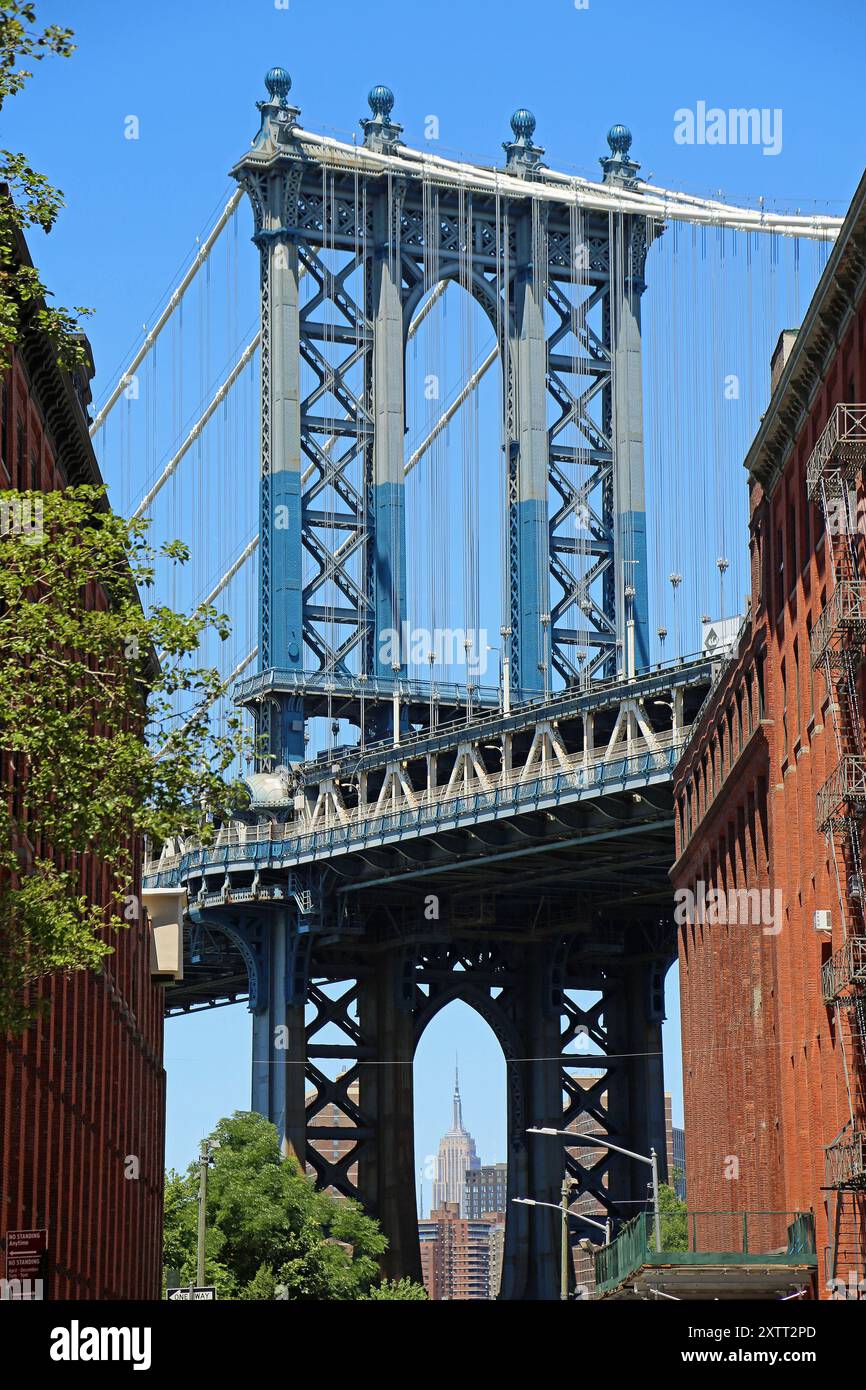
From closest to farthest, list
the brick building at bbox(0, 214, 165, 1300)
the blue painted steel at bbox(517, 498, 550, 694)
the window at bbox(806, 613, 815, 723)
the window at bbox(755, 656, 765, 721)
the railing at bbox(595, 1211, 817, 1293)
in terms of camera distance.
Answer: the brick building at bbox(0, 214, 165, 1300) → the railing at bbox(595, 1211, 817, 1293) → the window at bbox(806, 613, 815, 723) → the window at bbox(755, 656, 765, 721) → the blue painted steel at bbox(517, 498, 550, 694)

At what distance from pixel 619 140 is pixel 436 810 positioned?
1339 inches

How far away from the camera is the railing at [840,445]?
42.8 metres

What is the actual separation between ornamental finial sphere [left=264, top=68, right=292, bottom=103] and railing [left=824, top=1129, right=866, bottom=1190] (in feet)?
219

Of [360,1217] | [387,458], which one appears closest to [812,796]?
[360,1217]

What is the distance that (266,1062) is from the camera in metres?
104

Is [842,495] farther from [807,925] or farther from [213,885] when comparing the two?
[213,885]

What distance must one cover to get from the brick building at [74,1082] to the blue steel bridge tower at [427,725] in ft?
88.9

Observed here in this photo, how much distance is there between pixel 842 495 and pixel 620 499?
2498 inches

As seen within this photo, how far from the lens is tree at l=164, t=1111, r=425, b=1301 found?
8369cm

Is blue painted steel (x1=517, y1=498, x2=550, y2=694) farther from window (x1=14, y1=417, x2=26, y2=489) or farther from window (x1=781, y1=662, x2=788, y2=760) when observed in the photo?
window (x1=14, y1=417, x2=26, y2=489)

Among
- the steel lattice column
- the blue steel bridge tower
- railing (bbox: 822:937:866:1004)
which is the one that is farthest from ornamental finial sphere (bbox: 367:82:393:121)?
railing (bbox: 822:937:866:1004)

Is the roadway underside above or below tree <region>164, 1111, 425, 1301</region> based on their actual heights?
above

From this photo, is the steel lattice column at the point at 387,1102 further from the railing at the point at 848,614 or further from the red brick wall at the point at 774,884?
the railing at the point at 848,614

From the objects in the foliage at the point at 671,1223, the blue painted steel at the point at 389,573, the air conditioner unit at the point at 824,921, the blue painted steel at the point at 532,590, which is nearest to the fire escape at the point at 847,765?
the air conditioner unit at the point at 824,921
